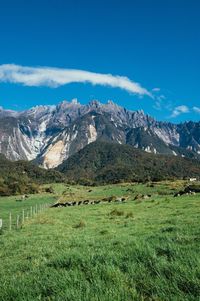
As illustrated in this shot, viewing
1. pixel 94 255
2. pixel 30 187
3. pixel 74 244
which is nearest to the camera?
pixel 94 255

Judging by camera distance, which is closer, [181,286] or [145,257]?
[181,286]

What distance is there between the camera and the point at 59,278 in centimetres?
941

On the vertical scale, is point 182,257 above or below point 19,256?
above

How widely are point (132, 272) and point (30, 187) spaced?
172 m

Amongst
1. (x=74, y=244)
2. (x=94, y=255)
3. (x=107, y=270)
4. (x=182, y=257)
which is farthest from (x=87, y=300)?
(x=74, y=244)

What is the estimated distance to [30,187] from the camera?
17900 centimetres

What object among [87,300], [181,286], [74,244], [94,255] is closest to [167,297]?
[181,286]

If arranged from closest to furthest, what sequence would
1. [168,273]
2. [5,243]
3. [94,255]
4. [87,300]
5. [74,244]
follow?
[87,300], [168,273], [94,255], [74,244], [5,243]

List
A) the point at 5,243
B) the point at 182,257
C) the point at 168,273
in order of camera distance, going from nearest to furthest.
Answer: the point at 168,273 < the point at 182,257 < the point at 5,243

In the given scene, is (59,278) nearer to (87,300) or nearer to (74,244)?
(87,300)

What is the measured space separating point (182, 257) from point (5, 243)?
16723 millimetres

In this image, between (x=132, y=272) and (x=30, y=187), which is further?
(x=30, y=187)

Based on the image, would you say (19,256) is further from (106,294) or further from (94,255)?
(106,294)

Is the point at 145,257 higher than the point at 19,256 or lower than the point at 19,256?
higher
